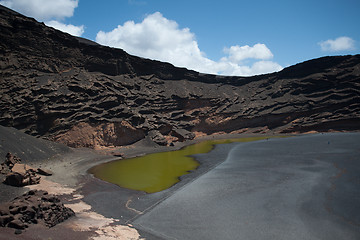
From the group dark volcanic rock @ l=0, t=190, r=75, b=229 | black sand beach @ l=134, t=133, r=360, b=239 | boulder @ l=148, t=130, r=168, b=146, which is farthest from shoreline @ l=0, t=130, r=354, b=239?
boulder @ l=148, t=130, r=168, b=146

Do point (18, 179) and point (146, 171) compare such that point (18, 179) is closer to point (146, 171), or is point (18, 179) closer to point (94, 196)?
point (94, 196)

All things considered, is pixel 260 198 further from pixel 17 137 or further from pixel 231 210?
pixel 17 137

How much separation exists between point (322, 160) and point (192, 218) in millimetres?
19553

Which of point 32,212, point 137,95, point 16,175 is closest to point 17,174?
point 16,175

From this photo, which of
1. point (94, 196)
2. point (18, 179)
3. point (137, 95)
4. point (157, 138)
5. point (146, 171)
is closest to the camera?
point (18, 179)

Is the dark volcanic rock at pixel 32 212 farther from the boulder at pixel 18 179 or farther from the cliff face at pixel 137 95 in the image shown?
the cliff face at pixel 137 95

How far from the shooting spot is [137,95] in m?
50.0

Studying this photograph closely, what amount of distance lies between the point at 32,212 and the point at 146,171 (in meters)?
15.0

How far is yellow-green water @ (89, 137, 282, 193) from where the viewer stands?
19969 millimetres

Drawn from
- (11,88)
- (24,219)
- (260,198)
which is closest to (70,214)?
(24,219)

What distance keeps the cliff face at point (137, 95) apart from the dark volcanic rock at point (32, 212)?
1018 inches

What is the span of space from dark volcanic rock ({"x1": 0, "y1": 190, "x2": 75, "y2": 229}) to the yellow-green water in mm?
7544

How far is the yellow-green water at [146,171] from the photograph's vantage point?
65.5 feet

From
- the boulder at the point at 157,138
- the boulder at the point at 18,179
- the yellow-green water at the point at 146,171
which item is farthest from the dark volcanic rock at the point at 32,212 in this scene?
the boulder at the point at 157,138
